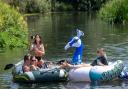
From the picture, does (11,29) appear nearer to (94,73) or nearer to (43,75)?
(43,75)

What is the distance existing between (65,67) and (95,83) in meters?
1.30

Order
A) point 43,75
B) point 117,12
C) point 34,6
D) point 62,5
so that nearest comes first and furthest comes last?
point 43,75, point 117,12, point 34,6, point 62,5

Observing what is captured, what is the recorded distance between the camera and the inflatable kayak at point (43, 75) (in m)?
18.4

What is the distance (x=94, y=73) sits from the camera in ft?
59.9

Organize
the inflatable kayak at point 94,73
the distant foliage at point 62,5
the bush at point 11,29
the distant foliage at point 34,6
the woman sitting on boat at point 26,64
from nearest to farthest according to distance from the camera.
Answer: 1. the inflatable kayak at point 94,73
2. the woman sitting on boat at point 26,64
3. the bush at point 11,29
4. the distant foliage at point 34,6
5. the distant foliage at point 62,5

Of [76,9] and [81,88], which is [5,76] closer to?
[81,88]

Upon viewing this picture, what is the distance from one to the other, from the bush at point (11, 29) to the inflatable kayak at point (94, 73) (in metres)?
10.7

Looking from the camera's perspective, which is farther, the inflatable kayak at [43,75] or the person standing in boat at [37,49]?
the person standing in boat at [37,49]

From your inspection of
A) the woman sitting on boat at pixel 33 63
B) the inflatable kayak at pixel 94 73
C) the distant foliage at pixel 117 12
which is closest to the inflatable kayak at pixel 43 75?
the woman sitting on boat at pixel 33 63

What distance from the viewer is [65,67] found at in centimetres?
1878

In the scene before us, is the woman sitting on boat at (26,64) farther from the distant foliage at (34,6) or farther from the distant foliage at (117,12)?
the distant foliage at (34,6)

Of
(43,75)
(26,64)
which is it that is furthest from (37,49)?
(43,75)

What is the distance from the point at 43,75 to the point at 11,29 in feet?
41.5

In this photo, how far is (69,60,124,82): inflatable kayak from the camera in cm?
1831
